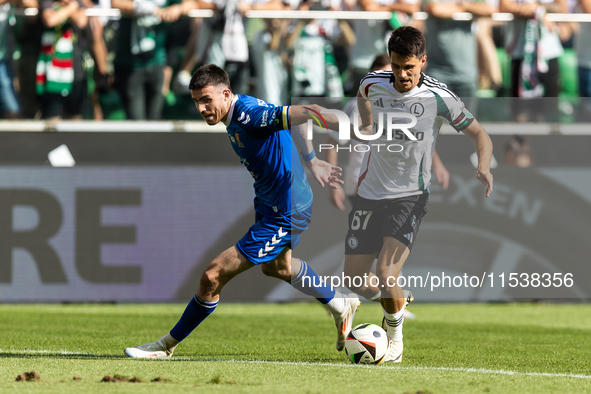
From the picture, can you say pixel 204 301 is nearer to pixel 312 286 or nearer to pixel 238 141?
pixel 312 286

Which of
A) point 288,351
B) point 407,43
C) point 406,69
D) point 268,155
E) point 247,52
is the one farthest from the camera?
point 247,52

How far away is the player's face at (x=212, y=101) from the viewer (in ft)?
18.6

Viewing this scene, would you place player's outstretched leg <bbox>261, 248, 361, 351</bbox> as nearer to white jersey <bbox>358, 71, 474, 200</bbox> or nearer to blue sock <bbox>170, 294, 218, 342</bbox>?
blue sock <bbox>170, 294, 218, 342</bbox>

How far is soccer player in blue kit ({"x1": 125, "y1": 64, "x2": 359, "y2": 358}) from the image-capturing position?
568 centimetres

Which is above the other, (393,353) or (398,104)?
(398,104)

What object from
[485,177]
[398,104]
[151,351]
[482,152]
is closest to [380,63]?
[398,104]

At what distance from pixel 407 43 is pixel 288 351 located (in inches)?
106

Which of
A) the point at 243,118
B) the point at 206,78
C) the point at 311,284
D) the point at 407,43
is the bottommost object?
the point at 311,284

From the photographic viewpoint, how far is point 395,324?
6035mm

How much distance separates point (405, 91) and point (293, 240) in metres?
1.38

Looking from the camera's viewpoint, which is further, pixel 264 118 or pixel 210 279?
pixel 210 279

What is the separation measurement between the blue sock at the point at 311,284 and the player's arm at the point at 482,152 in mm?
1471

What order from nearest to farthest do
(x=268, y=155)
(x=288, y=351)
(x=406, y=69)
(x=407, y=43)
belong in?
(x=407, y=43), (x=406, y=69), (x=268, y=155), (x=288, y=351)

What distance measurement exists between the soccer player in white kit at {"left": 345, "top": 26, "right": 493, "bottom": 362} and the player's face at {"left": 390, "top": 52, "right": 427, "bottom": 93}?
0.07ft
